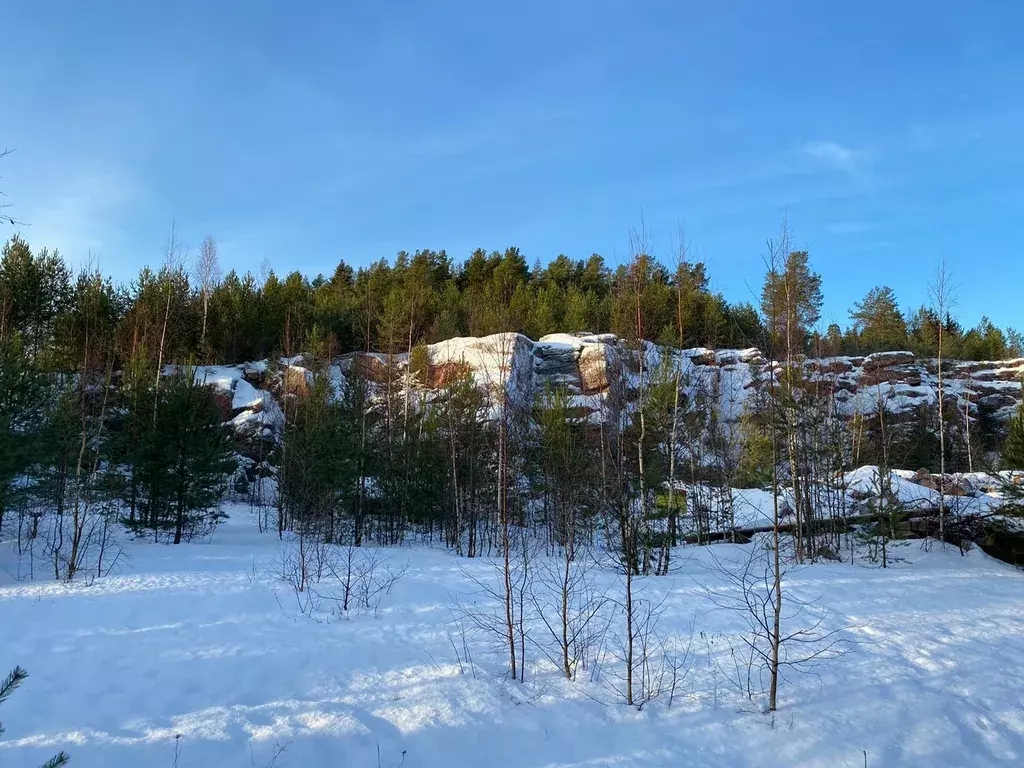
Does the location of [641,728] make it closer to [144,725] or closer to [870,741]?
[870,741]

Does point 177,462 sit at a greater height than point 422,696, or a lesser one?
greater

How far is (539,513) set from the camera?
24.9m

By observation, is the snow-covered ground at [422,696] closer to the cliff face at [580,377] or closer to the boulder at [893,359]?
the cliff face at [580,377]

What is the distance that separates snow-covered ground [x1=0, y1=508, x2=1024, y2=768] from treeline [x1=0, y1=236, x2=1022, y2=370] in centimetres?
962

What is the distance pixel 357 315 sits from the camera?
41.6 meters

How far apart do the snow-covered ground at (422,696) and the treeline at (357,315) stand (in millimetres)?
9624

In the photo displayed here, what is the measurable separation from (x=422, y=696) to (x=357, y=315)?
125 ft

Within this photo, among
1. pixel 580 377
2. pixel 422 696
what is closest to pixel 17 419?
pixel 422 696

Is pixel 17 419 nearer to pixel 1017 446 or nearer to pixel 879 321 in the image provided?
pixel 1017 446

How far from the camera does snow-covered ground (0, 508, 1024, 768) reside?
5.06 metres

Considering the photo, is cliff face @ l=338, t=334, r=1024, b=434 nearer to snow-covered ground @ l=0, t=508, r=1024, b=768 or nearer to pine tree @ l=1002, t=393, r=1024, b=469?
pine tree @ l=1002, t=393, r=1024, b=469

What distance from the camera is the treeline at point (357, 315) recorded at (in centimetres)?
2794

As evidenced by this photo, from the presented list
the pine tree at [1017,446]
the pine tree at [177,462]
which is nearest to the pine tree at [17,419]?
the pine tree at [177,462]

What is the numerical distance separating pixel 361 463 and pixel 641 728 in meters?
17.5
